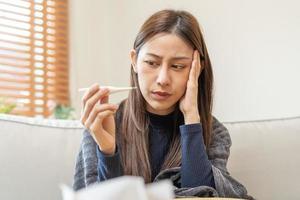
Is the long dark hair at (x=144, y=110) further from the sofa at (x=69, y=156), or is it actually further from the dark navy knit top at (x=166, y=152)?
the sofa at (x=69, y=156)

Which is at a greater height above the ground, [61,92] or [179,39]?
[179,39]

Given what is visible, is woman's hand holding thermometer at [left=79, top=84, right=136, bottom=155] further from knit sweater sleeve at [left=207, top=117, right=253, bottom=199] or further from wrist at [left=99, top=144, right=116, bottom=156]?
knit sweater sleeve at [left=207, top=117, right=253, bottom=199]

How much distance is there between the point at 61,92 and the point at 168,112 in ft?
4.04

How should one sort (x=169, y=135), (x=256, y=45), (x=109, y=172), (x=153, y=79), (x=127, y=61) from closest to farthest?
(x=109, y=172)
(x=153, y=79)
(x=169, y=135)
(x=256, y=45)
(x=127, y=61)

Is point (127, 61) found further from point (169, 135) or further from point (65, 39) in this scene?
point (169, 135)

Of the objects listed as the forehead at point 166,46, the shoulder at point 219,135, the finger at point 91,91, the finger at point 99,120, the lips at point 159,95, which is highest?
the forehead at point 166,46

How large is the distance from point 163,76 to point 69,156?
0.34 meters

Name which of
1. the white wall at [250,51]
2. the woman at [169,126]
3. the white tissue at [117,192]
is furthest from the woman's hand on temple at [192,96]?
the white tissue at [117,192]

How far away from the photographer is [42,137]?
1.11 metres

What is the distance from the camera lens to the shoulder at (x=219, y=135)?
3.52ft

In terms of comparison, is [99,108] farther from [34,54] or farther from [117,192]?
[34,54]

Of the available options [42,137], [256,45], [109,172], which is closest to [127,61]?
[256,45]

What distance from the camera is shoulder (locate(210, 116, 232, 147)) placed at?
42.3 inches

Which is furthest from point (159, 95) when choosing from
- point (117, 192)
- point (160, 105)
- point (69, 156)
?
point (117, 192)
